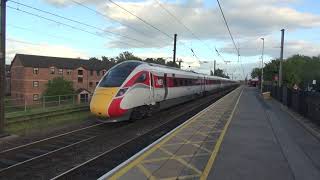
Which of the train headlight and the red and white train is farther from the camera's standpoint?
the train headlight

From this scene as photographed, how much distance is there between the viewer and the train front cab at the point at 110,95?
18.0m

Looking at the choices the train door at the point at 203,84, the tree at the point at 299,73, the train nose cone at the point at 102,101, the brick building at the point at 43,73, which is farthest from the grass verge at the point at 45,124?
the brick building at the point at 43,73

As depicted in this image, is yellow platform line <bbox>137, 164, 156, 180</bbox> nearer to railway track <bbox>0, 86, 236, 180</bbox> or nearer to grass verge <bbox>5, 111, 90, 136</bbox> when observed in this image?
railway track <bbox>0, 86, 236, 180</bbox>

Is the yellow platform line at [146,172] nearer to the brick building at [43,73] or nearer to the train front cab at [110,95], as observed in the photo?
the train front cab at [110,95]

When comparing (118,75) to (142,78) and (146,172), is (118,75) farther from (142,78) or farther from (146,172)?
(146,172)

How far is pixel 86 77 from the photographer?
331 feet

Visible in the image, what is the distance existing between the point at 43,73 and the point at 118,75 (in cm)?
7406

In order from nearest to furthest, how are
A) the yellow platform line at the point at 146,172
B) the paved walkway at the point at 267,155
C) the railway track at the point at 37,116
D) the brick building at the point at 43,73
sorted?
the yellow platform line at the point at 146,172
the paved walkway at the point at 267,155
the railway track at the point at 37,116
the brick building at the point at 43,73

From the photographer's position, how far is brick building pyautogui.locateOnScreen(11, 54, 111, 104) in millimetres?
87500

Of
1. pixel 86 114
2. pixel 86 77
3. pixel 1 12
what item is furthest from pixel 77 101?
pixel 86 77

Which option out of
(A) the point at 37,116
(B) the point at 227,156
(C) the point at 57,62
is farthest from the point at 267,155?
(C) the point at 57,62

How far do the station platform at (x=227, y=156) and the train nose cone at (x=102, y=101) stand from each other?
3497 millimetres

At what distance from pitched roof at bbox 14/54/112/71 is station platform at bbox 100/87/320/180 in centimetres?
7692

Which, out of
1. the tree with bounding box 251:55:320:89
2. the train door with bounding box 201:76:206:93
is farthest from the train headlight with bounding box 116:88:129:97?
the tree with bounding box 251:55:320:89
